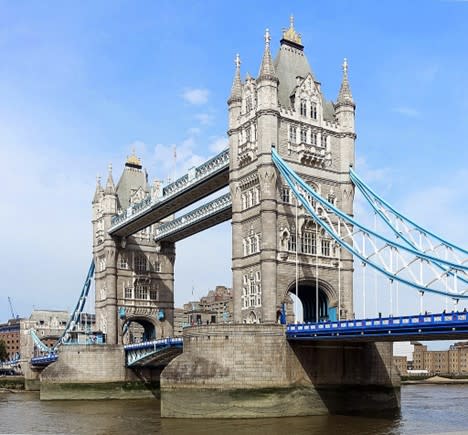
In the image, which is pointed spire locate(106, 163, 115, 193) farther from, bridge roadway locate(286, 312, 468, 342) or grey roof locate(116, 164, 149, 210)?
bridge roadway locate(286, 312, 468, 342)

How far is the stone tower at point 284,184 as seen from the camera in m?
47.9

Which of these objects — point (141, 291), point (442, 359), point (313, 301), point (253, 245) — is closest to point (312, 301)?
point (313, 301)

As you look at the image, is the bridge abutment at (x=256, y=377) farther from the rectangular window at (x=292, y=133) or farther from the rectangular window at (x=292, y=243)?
the rectangular window at (x=292, y=133)

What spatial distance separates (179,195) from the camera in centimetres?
6153

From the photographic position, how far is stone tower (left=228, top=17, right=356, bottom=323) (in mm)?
47938

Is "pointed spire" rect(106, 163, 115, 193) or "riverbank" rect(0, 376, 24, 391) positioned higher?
"pointed spire" rect(106, 163, 115, 193)

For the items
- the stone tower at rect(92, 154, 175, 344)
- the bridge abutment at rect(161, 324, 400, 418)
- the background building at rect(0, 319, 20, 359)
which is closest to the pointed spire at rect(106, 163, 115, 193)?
the stone tower at rect(92, 154, 175, 344)

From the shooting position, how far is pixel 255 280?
1924 inches

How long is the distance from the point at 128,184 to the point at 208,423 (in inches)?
1720

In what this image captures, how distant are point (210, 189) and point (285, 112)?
39.8 ft

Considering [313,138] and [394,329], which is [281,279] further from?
[394,329]

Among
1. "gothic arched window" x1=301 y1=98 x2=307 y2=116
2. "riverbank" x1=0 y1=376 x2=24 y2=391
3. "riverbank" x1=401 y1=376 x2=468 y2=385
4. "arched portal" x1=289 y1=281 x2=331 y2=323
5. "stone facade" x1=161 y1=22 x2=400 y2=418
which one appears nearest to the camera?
"stone facade" x1=161 y1=22 x2=400 y2=418

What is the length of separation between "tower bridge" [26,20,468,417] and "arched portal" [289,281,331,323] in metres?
0.10

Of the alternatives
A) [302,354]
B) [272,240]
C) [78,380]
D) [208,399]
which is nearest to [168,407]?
[208,399]
